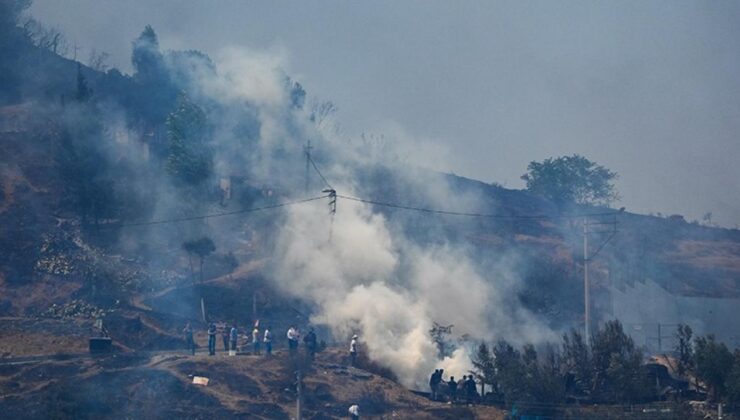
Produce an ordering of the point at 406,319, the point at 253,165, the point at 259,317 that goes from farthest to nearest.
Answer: the point at 253,165 → the point at 259,317 → the point at 406,319

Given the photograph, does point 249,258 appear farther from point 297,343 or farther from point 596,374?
point 596,374

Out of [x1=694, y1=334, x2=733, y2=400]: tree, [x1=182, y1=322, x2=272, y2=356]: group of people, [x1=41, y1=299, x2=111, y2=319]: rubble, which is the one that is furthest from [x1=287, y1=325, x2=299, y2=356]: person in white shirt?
[x1=694, y1=334, x2=733, y2=400]: tree

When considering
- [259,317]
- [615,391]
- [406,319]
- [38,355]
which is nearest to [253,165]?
[259,317]

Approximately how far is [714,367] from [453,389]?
11.8 m

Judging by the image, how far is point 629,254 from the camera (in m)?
75.7

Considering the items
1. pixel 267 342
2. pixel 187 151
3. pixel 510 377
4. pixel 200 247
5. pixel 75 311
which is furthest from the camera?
pixel 187 151

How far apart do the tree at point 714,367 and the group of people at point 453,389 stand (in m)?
10.3

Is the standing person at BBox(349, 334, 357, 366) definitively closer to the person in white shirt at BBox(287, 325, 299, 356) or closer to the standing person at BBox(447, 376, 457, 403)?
the person in white shirt at BBox(287, 325, 299, 356)

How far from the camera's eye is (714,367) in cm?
3778

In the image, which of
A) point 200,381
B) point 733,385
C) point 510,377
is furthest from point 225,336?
point 733,385

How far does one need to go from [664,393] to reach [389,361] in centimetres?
1340

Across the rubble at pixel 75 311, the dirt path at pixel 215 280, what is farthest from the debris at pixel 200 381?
the dirt path at pixel 215 280

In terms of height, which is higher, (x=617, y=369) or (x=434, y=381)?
(x=617, y=369)

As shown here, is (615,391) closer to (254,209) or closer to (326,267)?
(326,267)
